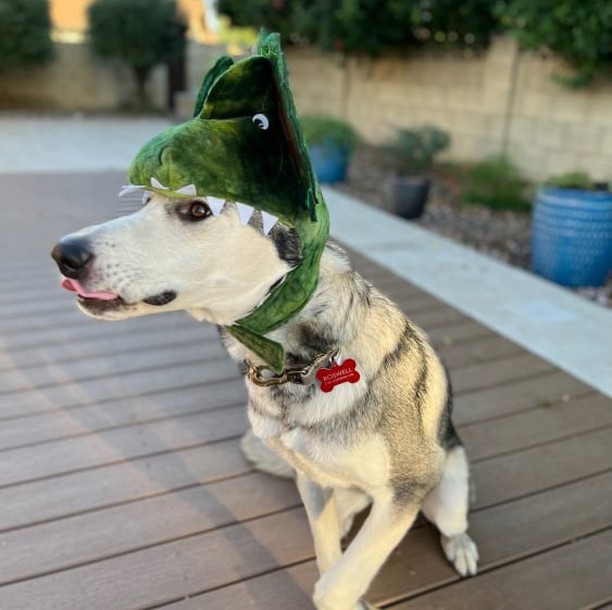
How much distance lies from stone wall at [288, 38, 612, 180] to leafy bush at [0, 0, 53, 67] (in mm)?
6452

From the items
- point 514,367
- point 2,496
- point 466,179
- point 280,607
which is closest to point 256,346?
point 280,607

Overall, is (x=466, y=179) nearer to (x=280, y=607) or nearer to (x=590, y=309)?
(x=590, y=309)

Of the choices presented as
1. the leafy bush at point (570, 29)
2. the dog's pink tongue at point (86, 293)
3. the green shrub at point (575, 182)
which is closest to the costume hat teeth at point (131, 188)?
the dog's pink tongue at point (86, 293)

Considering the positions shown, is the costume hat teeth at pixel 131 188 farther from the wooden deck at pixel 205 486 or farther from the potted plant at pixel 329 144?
the potted plant at pixel 329 144

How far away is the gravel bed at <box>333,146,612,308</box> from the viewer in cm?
550

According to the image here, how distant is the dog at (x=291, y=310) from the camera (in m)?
1.32

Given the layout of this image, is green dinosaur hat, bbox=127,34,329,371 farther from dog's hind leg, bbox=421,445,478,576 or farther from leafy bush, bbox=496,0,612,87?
leafy bush, bbox=496,0,612,87

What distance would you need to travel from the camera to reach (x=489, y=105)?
25.0ft

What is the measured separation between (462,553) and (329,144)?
615 cm

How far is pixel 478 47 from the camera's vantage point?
7750 millimetres

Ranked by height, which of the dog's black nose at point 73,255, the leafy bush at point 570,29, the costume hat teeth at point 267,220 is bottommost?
the dog's black nose at point 73,255

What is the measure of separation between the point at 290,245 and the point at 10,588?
1.35 m

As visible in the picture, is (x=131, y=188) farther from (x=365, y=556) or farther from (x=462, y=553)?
(x=462, y=553)

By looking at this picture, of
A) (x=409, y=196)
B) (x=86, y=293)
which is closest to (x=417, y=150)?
(x=409, y=196)
